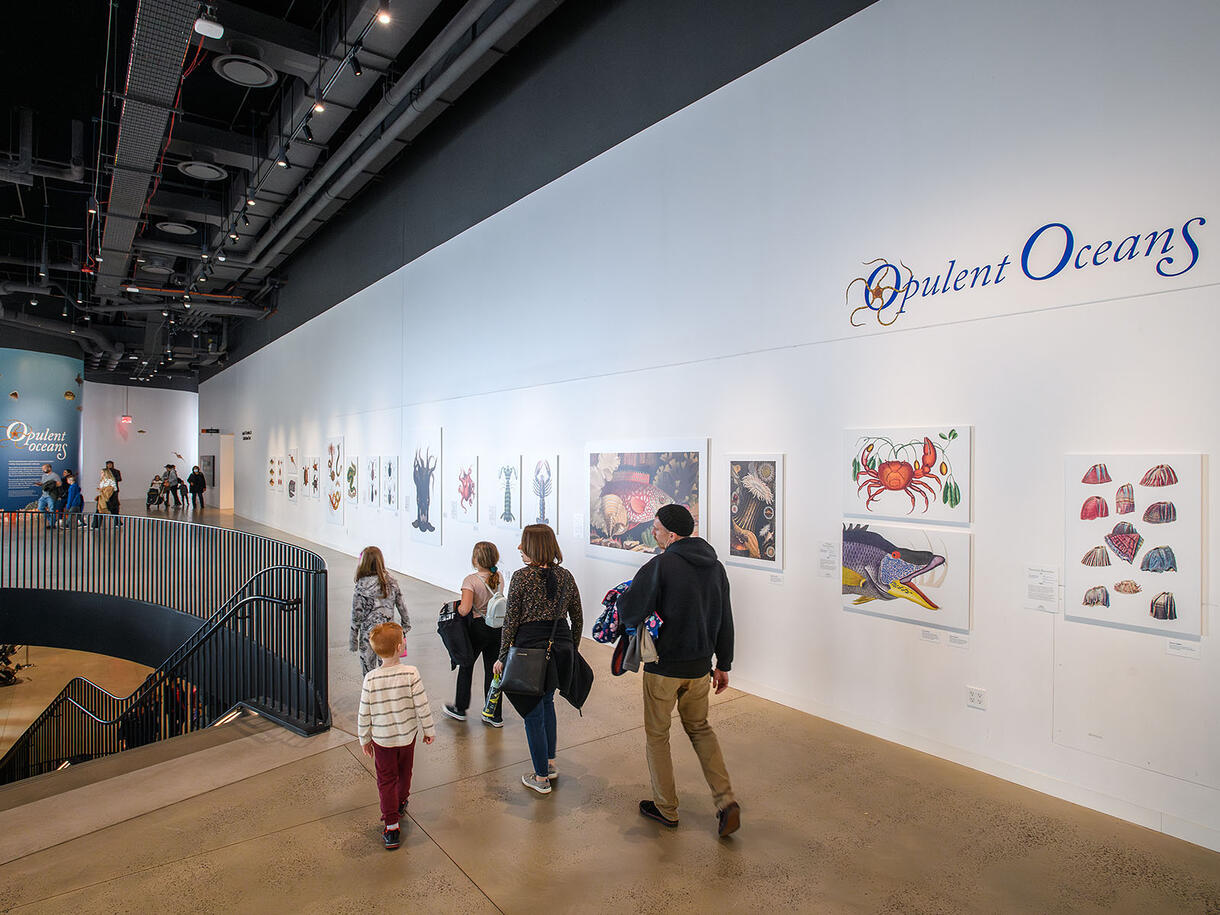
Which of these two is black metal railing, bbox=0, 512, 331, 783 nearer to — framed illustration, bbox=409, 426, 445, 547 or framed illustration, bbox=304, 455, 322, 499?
framed illustration, bbox=409, 426, 445, 547

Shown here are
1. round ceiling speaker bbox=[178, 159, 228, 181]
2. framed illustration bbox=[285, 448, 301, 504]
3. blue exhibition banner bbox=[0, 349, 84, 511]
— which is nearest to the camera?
round ceiling speaker bbox=[178, 159, 228, 181]

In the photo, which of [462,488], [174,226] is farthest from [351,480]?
[174,226]

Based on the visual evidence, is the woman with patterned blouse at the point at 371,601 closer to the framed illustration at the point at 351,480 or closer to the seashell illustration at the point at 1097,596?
the seashell illustration at the point at 1097,596

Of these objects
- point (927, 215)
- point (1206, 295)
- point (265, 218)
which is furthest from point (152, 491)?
point (1206, 295)

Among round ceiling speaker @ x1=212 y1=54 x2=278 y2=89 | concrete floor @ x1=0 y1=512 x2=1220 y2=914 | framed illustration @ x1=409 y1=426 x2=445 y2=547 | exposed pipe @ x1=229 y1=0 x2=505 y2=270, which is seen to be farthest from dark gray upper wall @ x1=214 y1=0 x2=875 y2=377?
concrete floor @ x1=0 y1=512 x2=1220 y2=914

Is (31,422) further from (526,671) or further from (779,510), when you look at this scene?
(779,510)

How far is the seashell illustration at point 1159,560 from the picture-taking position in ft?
12.2

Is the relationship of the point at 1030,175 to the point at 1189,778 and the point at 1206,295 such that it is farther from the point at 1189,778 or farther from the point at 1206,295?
the point at 1189,778

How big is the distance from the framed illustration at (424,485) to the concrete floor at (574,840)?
6456mm

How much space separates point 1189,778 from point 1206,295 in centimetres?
259

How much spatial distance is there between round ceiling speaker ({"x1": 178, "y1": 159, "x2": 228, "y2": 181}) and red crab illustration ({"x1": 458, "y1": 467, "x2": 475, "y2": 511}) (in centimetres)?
741

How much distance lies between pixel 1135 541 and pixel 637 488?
14.3ft

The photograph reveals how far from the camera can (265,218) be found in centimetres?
1464

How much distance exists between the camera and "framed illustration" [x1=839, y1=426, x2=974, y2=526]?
15.1ft
